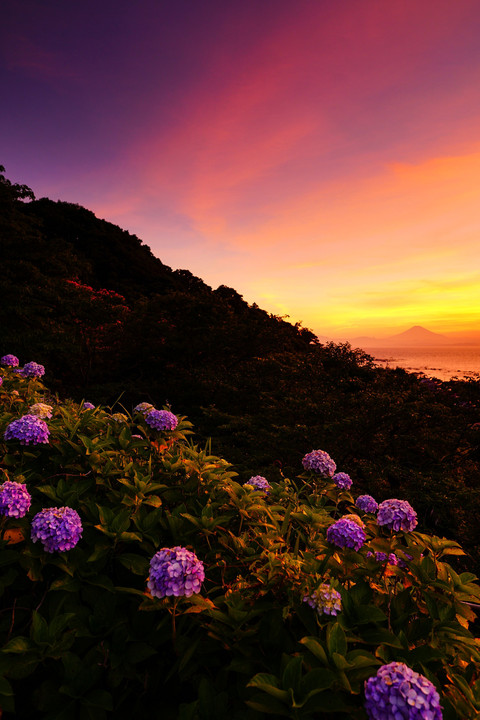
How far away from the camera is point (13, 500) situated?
1.52 meters

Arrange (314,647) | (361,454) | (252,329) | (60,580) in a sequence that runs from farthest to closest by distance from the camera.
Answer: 1. (252,329)
2. (361,454)
3. (60,580)
4. (314,647)

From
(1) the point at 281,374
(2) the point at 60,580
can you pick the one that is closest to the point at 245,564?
(2) the point at 60,580

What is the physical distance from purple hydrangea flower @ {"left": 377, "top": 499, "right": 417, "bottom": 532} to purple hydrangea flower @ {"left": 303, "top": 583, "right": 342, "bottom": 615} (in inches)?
21.2

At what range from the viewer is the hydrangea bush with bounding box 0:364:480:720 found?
3.51ft

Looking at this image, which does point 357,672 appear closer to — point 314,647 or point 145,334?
point 314,647

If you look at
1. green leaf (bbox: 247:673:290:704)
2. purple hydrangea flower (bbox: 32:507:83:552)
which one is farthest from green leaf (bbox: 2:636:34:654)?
green leaf (bbox: 247:673:290:704)

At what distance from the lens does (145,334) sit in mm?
12156

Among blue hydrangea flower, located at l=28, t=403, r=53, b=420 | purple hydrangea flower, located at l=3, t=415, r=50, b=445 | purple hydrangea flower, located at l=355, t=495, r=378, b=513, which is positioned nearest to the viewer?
purple hydrangea flower, located at l=3, t=415, r=50, b=445

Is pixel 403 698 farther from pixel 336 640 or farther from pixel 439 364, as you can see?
pixel 439 364

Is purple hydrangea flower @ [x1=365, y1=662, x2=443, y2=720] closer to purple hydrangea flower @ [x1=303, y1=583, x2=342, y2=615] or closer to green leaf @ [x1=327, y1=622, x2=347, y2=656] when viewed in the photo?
green leaf @ [x1=327, y1=622, x2=347, y2=656]

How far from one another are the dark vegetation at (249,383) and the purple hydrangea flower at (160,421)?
1818mm

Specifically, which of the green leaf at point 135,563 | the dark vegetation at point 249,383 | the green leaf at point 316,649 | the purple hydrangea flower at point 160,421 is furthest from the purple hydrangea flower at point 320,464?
the green leaf at point 316,649

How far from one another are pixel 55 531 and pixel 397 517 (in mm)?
1533

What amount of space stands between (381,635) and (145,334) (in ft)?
38.5
